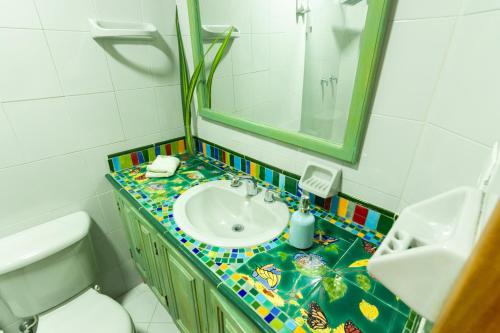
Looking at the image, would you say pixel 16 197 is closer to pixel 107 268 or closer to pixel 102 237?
pixel 102 237

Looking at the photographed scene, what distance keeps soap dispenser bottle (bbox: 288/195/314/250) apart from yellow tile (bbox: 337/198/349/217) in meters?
0.20

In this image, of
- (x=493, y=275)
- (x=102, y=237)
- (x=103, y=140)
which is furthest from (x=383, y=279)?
(x=102, y=237)

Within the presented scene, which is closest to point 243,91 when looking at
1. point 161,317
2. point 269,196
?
point 269,196

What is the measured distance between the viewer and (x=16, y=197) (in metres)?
1.10

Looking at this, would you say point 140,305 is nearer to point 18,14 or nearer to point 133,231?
point 133,231

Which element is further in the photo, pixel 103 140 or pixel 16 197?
pixel 103 140

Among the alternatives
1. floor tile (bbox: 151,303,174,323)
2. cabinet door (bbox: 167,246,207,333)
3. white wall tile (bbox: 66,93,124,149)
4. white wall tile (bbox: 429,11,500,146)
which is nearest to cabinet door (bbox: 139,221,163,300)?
cabinet door (bbox: 167,246,207,333)

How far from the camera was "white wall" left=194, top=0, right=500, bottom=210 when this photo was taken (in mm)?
509

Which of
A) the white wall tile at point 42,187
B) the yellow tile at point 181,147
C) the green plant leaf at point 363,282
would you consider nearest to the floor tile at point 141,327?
the white wall tile at point 42,187

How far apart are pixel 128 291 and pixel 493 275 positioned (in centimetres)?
194

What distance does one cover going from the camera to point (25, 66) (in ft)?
3.24

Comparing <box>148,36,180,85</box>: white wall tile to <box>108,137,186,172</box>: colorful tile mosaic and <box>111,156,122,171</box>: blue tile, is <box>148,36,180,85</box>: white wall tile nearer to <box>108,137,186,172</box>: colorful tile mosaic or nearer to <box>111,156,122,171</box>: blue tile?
<box>108,137,186,172</box>: colorful tile mosaic

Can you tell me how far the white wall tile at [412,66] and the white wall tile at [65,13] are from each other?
1.18 metres

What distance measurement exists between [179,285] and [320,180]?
0.73 metres
